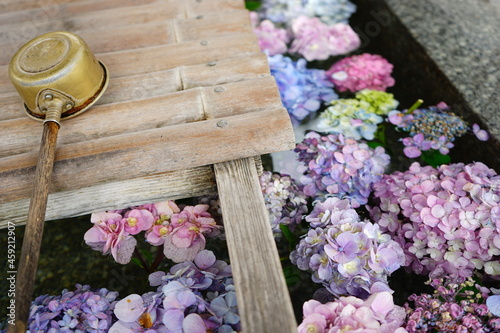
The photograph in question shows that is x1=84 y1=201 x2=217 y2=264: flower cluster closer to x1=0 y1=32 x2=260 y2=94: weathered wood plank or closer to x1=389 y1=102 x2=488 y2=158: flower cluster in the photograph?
x1=0 y1=32 x2=260 y2=94: weathered wood plank

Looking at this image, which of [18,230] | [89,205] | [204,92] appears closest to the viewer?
[89,205]

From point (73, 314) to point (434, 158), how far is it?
187 cm

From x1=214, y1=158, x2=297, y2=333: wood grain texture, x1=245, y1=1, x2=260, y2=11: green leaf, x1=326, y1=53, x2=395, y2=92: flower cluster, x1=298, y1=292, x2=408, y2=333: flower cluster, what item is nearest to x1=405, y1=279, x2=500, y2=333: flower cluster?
x1=298, y1=292, x2=408, y2=333: flower cluster

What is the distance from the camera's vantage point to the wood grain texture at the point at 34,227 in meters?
1.25

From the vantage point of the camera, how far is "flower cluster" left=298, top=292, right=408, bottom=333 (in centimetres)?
134

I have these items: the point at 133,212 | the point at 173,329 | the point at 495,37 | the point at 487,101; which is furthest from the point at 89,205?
the point at 495,37

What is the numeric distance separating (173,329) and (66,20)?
203cm

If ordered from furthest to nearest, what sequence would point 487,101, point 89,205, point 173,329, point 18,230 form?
point 18,230, point 487,101, point 89,205, point 173,329

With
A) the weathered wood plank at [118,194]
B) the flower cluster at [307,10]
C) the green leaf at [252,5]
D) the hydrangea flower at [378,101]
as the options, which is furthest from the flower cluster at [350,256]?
the green leaf at [252,5]

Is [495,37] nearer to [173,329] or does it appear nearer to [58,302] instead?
[173,329]

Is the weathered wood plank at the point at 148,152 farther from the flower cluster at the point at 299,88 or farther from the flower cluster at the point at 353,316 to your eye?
the flower cluster at the point at 299,88

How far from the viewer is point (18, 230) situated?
2.38 metres

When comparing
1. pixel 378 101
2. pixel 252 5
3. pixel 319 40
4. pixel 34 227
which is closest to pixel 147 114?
A: pixel 34 227

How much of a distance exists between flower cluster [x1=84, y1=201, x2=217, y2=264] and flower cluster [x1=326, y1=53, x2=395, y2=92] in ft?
4.82
